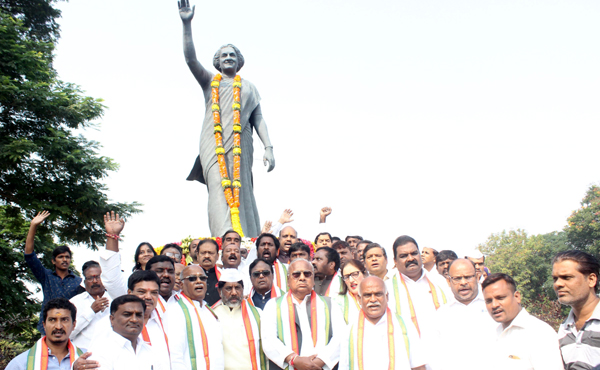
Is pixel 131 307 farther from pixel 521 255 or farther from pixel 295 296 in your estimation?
pixel 521 255

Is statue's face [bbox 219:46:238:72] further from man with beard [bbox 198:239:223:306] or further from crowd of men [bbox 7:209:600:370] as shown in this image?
crowd of men [bbox 7:209:600:370]

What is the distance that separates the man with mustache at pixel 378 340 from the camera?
447cm

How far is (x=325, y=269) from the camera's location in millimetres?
6512

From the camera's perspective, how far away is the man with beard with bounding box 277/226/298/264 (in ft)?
25.1

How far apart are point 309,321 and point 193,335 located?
109 cm

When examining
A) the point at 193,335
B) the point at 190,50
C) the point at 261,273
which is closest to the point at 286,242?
the point at 261,273

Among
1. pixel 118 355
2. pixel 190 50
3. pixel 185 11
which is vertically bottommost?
pixel 118 355

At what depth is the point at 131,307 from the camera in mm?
4281

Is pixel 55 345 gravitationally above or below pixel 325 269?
below

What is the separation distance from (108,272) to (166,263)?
0.56 meters

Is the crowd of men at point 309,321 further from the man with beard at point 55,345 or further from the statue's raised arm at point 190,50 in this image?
the statue's raised arm at point 190,50

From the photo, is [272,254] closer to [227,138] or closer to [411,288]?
[411,288]

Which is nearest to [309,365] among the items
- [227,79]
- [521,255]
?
[227,79]

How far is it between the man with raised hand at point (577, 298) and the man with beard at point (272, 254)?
3670 mm
